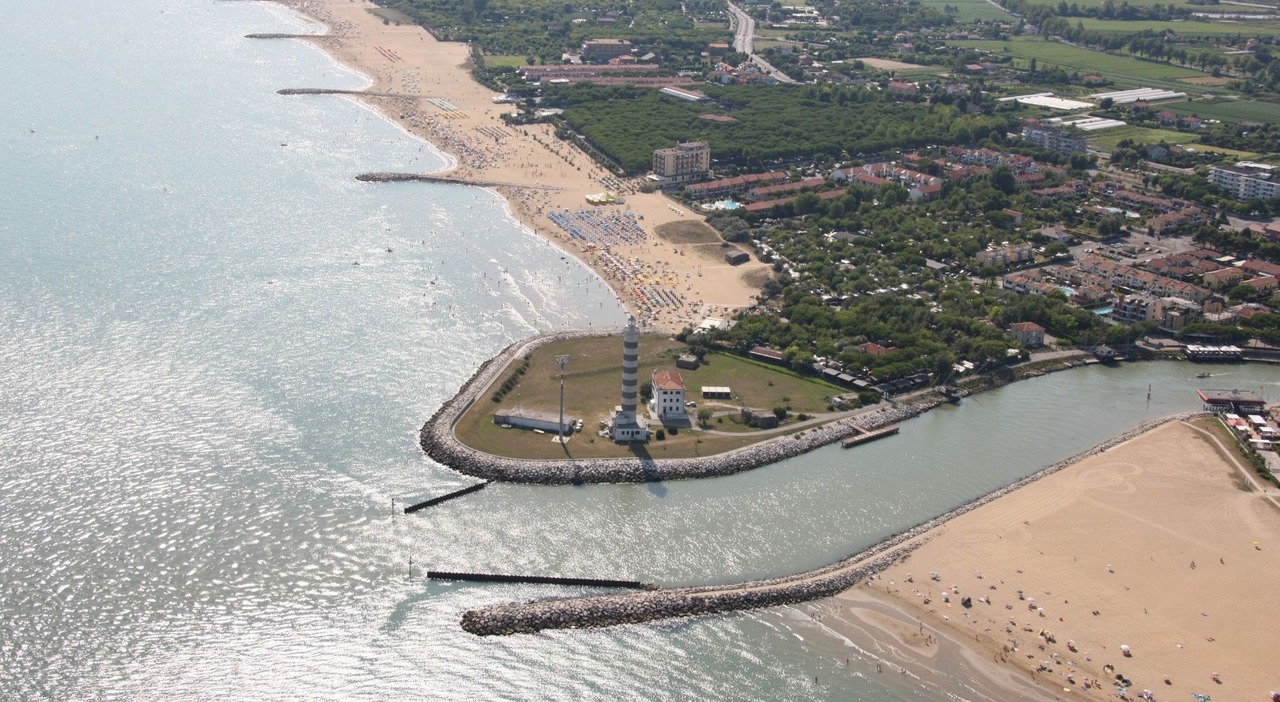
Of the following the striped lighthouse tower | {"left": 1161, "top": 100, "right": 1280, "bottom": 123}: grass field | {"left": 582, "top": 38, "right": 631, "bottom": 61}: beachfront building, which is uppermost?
{"left": 582, "top": 38, "right": 631, "bottom": 61}: beachfront building

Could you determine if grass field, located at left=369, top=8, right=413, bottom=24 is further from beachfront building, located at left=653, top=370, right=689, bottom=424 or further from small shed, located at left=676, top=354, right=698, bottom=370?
beachfront building, located at left=653, top=370, right=689, bottom=424

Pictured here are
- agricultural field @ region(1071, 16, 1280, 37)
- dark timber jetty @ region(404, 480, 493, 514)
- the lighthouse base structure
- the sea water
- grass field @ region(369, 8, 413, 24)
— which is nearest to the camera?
the sea water

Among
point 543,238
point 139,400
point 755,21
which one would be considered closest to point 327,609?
point 139,400

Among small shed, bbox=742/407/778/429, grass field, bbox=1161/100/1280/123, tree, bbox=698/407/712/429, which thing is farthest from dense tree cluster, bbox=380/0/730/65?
small shed, bbox=742/407/778/429

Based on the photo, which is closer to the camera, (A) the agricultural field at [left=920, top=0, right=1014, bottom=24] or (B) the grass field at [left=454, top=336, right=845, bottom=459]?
(B) the grass field at [left=454, top=336, right=845, bottom=459]

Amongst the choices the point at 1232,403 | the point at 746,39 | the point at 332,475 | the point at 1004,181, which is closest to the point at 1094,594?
the point at 1232,403

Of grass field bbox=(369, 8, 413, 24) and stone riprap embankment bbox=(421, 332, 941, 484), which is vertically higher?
grass field bbox=(369, 8, 413, 24)

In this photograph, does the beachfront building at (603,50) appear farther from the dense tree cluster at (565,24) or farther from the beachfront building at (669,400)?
the beachfront building at (669,400)

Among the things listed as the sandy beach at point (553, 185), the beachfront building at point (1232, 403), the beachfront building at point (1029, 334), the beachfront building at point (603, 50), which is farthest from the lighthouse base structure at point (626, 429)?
the beachfront building at point (603, 50)
